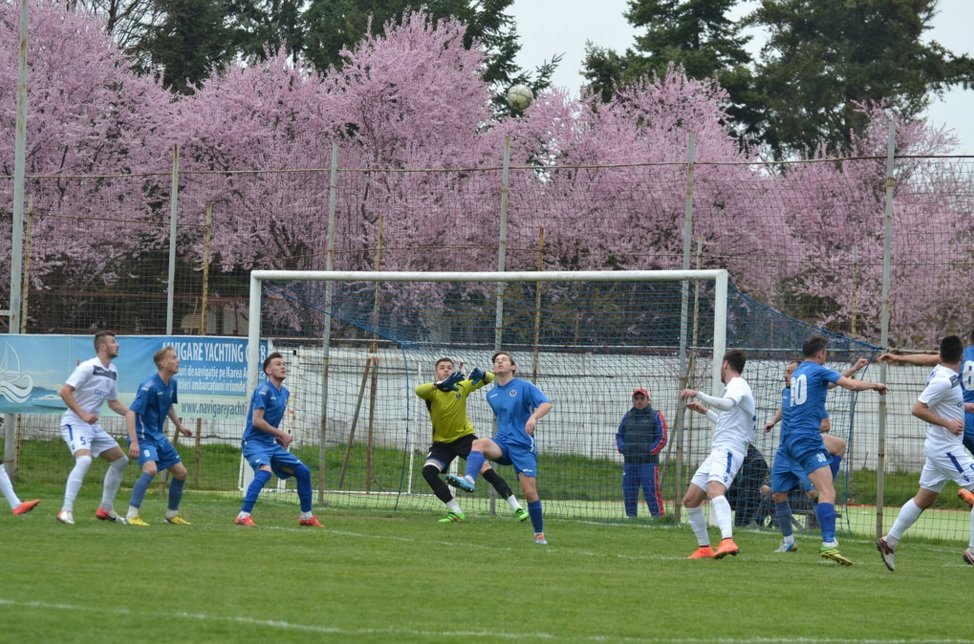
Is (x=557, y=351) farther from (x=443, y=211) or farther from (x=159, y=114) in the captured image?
(x=159, y=114)

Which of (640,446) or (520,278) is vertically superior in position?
(520,278)

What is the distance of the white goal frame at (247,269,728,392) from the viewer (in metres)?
16.3

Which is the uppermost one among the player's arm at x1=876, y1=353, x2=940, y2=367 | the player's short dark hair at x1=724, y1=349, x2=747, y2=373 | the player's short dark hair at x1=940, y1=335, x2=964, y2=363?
the player's short dark hair at x1=940, y1=335, x2=964, y2=363

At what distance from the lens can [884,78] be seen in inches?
2325

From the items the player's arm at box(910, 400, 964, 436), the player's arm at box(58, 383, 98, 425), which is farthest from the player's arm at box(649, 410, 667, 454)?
the player's arm at box(58, 383, 98, 425)

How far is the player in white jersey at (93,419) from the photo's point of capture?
14602 mm

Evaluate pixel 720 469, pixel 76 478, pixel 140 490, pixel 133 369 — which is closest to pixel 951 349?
pixel 720 469

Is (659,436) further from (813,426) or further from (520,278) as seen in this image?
(813,426)

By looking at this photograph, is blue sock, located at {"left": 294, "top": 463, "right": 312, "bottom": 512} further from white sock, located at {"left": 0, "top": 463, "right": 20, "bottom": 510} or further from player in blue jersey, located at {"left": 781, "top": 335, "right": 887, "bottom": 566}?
player in blue jersey, located at {"left": 781, "top": 335, "right": 887, "bottom": 566}

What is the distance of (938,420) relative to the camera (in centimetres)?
1278

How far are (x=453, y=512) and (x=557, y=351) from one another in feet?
10.7

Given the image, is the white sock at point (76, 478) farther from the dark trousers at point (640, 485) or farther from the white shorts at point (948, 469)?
the white shorts at point (948, 469)

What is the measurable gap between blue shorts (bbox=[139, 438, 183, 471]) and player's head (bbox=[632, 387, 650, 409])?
5983 mm

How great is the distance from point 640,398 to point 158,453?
6.27m
